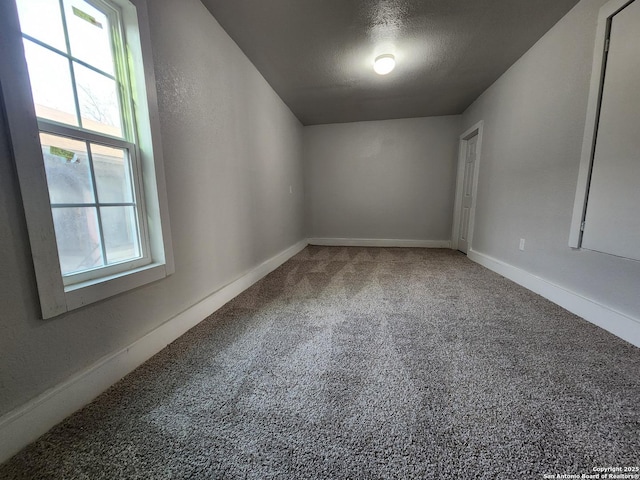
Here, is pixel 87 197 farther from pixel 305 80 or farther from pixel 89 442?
pixel 305 80

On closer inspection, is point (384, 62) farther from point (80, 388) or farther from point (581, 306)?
point (80, 388)

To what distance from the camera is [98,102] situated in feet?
4.01

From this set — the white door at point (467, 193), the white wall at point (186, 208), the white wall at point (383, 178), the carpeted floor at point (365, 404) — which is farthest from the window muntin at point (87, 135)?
the white door at point (467, 193)

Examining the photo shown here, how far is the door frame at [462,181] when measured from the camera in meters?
3.44

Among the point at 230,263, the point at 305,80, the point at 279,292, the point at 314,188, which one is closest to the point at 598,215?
the point at 279,292

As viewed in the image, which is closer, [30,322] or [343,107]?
[30,322]

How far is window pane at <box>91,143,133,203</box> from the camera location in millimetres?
1214

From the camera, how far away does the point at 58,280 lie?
98 cm

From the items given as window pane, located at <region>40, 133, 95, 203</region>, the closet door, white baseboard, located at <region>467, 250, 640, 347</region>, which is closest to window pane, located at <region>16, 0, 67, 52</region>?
window pane, located at <region>40, 133, 95, 203</region>

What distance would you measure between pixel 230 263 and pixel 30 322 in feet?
4.36

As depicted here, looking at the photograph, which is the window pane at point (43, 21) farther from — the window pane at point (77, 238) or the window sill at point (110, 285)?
the window sill at point (110, 285)

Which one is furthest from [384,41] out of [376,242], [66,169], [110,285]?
[376,242]

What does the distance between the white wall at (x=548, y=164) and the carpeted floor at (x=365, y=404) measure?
1.30 feet

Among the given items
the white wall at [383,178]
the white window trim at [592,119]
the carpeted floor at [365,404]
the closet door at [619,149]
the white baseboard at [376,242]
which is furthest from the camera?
the white baseboard at [376,242]
